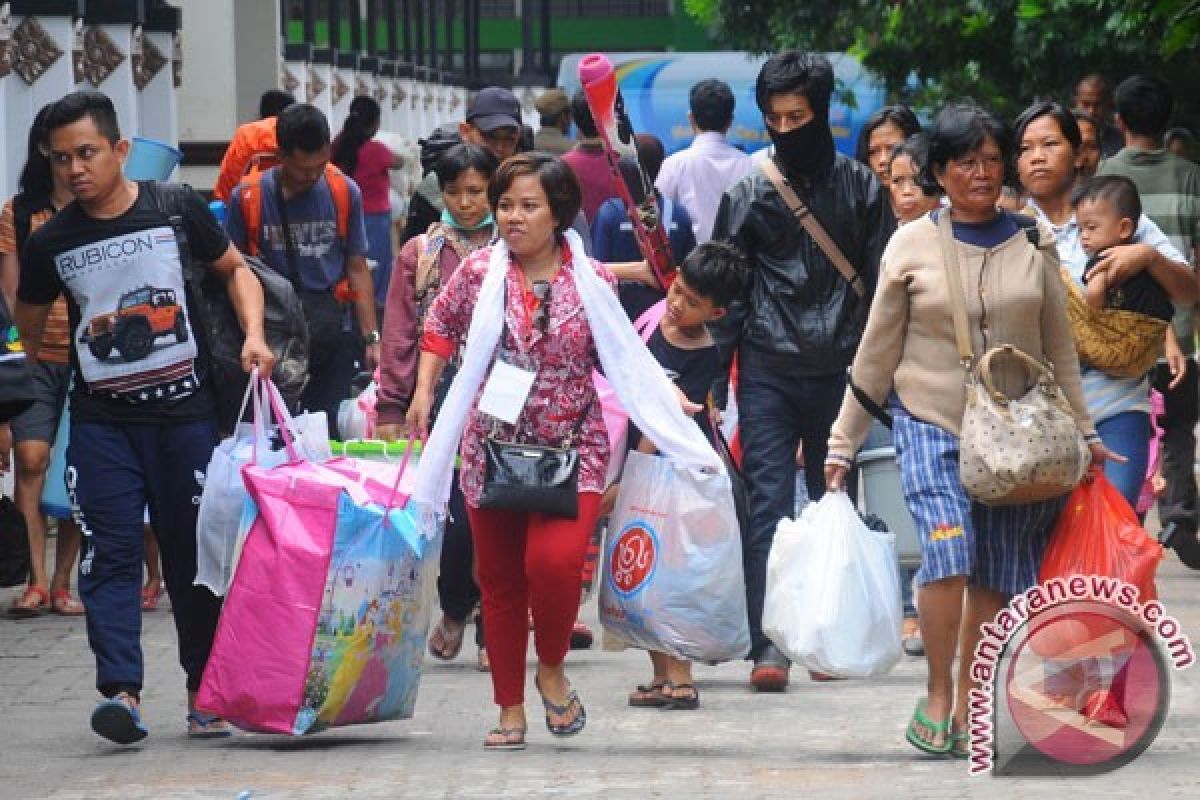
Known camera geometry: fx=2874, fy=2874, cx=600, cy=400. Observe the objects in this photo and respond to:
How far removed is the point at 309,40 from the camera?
3356 centimetres

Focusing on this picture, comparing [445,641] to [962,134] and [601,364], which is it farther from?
[962,134]

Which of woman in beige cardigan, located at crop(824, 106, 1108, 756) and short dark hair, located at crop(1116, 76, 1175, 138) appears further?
short dark hair, located at crop(1116, 76, 1175, 138)

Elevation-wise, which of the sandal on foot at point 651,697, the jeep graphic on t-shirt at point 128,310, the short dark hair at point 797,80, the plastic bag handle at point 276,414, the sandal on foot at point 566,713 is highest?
the short dark hair at point 797,80

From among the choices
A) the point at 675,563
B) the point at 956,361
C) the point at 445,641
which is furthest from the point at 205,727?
the point at 956,361

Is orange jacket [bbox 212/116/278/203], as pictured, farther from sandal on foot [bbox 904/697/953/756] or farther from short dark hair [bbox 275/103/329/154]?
sandal on foot [bbox 904/697/953/756]

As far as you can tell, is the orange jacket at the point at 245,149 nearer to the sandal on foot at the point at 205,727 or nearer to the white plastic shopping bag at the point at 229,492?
the white plastic shopping bag at the point at 229,492

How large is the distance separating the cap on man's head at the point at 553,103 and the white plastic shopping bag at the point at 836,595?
866cm

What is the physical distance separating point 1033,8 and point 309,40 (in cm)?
1703

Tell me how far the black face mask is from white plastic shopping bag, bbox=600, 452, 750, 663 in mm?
1301

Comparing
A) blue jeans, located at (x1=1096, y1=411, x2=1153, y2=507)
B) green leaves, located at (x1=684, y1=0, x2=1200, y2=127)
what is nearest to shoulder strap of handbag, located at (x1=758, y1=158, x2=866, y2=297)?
blue jeans, located at (x1=1096, y1=411, x2=1153, y2=507)

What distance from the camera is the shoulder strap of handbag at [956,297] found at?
722cm

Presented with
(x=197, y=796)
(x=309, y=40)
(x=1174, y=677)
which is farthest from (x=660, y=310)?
(x=309, y=40)

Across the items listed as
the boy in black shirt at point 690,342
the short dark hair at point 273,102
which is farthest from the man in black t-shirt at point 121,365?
the short dark hair at point 273,102

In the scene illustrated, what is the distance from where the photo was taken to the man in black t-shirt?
7.92 m
